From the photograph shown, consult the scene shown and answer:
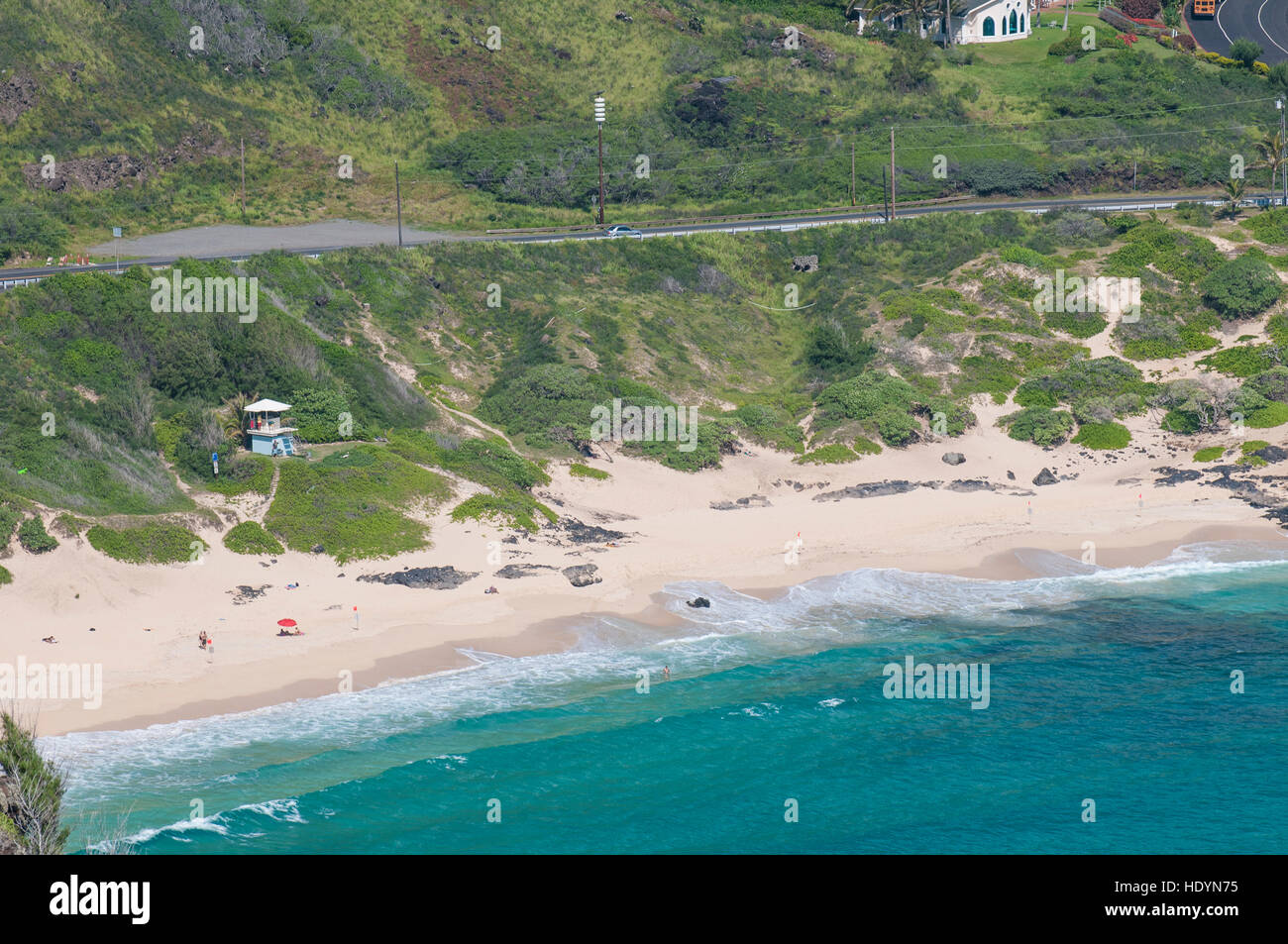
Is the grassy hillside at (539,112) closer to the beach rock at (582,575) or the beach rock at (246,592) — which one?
the beach rock at (246,592)

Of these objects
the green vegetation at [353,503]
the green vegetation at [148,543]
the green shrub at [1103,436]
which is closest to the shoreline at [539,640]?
the green vegetation at [353,503]

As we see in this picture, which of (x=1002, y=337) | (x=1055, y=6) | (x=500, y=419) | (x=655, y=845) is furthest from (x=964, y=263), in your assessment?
(x=1055, y=6)

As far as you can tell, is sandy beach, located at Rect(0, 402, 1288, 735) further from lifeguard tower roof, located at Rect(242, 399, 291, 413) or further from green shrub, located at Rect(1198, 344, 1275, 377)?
lifeguard tower roof, located at Rect(242, 399, 291, 413)

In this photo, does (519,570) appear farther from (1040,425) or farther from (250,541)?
(1040,425)

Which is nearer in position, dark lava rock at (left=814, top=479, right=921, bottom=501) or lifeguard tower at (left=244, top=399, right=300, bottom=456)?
lifeguard tower at (left=244, top=399, right=300, bottom=456)

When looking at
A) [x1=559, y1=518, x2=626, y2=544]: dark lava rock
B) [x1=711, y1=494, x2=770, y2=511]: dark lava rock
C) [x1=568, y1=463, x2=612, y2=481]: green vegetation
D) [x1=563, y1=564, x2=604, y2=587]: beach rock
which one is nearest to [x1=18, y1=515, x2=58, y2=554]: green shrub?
[x1=563, y1=564, x2=604, y2=587]: beach rock

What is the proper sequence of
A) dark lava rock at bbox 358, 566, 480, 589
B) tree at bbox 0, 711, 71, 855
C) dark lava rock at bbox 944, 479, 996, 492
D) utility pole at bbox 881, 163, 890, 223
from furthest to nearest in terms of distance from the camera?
utility pole at bbox 881, 163, 890, 223, dark lava rock at bbox 944, 479, 996, 492, dark lava rock at bbox 358, 566, 480, 589, tree at bbox 0, 711, 71, 855
